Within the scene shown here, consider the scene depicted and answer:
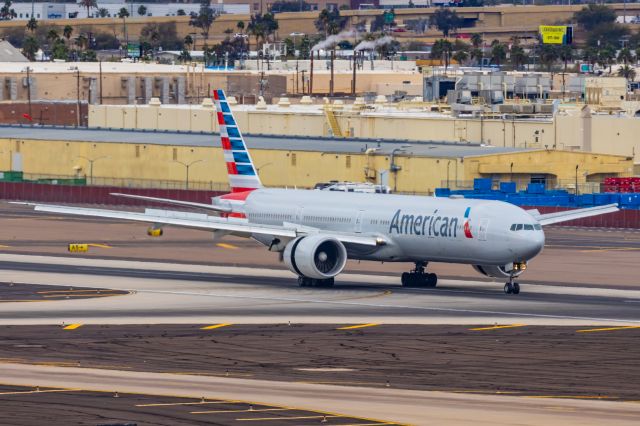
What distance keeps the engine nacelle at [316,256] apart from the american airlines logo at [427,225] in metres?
2.88

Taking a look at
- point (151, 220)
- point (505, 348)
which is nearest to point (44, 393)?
point (505, 348)

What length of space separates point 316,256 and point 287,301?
566cm

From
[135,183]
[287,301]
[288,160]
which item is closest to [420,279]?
[287,301]

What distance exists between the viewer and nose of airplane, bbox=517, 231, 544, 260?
6988 centimetres

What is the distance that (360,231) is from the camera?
76.6 metres

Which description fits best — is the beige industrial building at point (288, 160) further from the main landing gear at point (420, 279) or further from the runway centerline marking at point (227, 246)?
the main landing gear at point (420, 279)

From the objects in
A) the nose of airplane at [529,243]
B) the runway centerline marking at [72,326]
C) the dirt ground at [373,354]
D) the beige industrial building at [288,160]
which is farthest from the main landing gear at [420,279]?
the beige industrial building at [288,160]

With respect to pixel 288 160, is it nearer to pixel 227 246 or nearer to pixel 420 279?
pixel 227 246

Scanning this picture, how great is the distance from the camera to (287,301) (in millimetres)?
69938

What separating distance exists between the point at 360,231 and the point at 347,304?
8445 mm

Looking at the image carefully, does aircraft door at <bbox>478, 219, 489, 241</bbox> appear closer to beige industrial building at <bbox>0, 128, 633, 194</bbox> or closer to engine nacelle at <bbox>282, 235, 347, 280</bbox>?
engine nacelle at <bbox>282, 235, 347, 280</bbox>

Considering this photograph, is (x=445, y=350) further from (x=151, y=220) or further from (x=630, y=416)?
(x=151, y=220)

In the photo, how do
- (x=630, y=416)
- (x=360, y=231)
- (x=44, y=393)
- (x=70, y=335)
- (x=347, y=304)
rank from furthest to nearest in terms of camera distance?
(x=360, y=231) < (x=347, y=304) < (x=70, y=335) < (x=44, y=393) < (x=630, y=416)

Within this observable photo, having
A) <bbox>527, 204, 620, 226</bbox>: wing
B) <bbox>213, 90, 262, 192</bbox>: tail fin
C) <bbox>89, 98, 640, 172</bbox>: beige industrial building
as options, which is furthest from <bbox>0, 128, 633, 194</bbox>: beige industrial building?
<bbox>527, 204, 620, 226</bbox>: wing
